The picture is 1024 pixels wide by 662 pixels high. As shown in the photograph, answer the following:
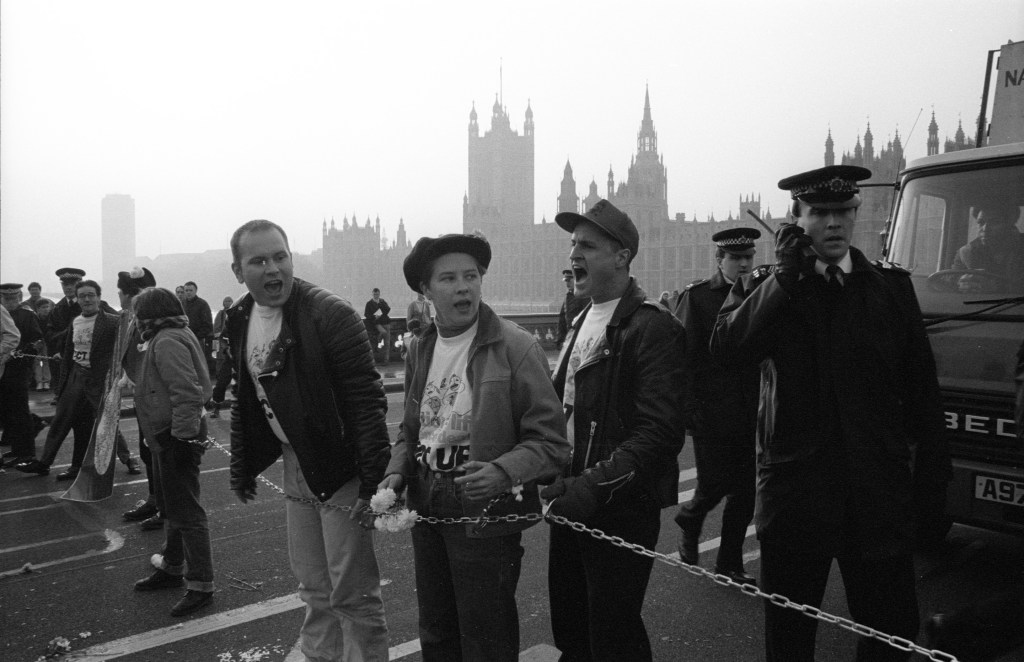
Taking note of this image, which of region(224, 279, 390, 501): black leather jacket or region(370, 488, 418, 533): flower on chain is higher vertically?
region(224, 279, 390, 501): black leather jacket

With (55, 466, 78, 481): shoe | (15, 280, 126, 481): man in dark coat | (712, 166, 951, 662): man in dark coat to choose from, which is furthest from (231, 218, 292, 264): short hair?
(55, 466, 78, 481): shoe

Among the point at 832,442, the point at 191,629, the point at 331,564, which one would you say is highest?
the point at 832,442

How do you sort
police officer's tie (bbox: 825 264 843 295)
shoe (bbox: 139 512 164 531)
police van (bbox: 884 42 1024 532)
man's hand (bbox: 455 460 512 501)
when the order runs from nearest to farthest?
man's hand (bbox: 455 460 512 501)
police officer's tie (bbox: 825 264 843 295)
police van (bbox: 884 42 1024 532)
shoe (bbox: 139 512 164 531)

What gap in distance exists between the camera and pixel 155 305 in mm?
4430

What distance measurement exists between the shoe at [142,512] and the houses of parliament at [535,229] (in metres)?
44.4

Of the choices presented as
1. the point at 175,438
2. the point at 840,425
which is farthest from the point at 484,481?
the point at 175,438

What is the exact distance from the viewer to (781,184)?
288 centimetres

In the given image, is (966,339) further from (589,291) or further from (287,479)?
(287,479)

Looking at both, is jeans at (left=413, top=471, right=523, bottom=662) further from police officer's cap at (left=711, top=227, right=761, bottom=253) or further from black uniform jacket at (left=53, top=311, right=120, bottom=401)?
black uniform jacket at (left=53, top=311, right=120, bottom=401)

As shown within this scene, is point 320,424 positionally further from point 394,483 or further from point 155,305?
point 155,305

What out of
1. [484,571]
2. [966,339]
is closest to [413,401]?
[484,571]

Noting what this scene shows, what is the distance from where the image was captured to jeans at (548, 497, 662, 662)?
8.07ft

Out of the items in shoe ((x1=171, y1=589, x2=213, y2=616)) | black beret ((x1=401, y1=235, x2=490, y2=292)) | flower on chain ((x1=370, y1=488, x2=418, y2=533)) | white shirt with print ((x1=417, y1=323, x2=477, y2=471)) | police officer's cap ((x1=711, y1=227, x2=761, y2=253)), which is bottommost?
shoe ((x1=171, y1=589, x2=213, y2=616))

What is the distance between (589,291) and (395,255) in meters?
112
